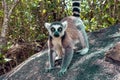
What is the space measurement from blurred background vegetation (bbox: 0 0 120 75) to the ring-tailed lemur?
2001mm

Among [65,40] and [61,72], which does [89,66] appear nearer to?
[61,72]

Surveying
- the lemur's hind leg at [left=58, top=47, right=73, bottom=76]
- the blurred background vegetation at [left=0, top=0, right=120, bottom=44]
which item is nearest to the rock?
the lemur's hind leg at [left=58, top=47, right=73, bottom=76]

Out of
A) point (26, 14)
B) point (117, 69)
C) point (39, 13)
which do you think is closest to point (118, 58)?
point (117, 69)

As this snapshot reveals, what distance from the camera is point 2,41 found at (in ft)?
24.4

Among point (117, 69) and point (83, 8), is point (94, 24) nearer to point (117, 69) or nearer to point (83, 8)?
point (83, 8)

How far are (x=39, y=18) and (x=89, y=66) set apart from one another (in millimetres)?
4286

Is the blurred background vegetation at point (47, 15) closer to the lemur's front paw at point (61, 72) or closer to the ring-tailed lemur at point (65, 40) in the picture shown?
the ring-tailed lemur at point (65, 40)

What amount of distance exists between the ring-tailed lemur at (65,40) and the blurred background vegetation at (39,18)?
200 centimetres

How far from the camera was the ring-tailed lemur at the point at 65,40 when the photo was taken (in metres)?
5.40

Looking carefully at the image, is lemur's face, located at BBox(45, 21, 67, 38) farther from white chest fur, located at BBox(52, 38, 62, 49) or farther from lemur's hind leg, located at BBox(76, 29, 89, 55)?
lemur's hind leg, located at BBox(76, 29, 89, 55)

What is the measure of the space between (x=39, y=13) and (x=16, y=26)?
2.77 ft

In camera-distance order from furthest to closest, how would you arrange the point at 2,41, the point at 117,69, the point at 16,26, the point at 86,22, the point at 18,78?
the point at 16,26
the point at 86,22
the point at 2,41
the point at 18,78
the point at 117,69

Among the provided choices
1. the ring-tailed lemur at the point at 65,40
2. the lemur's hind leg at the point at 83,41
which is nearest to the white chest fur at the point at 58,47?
the ring-tailed lemur at the point at 65,40

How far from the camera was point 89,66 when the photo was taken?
511 centimetres
